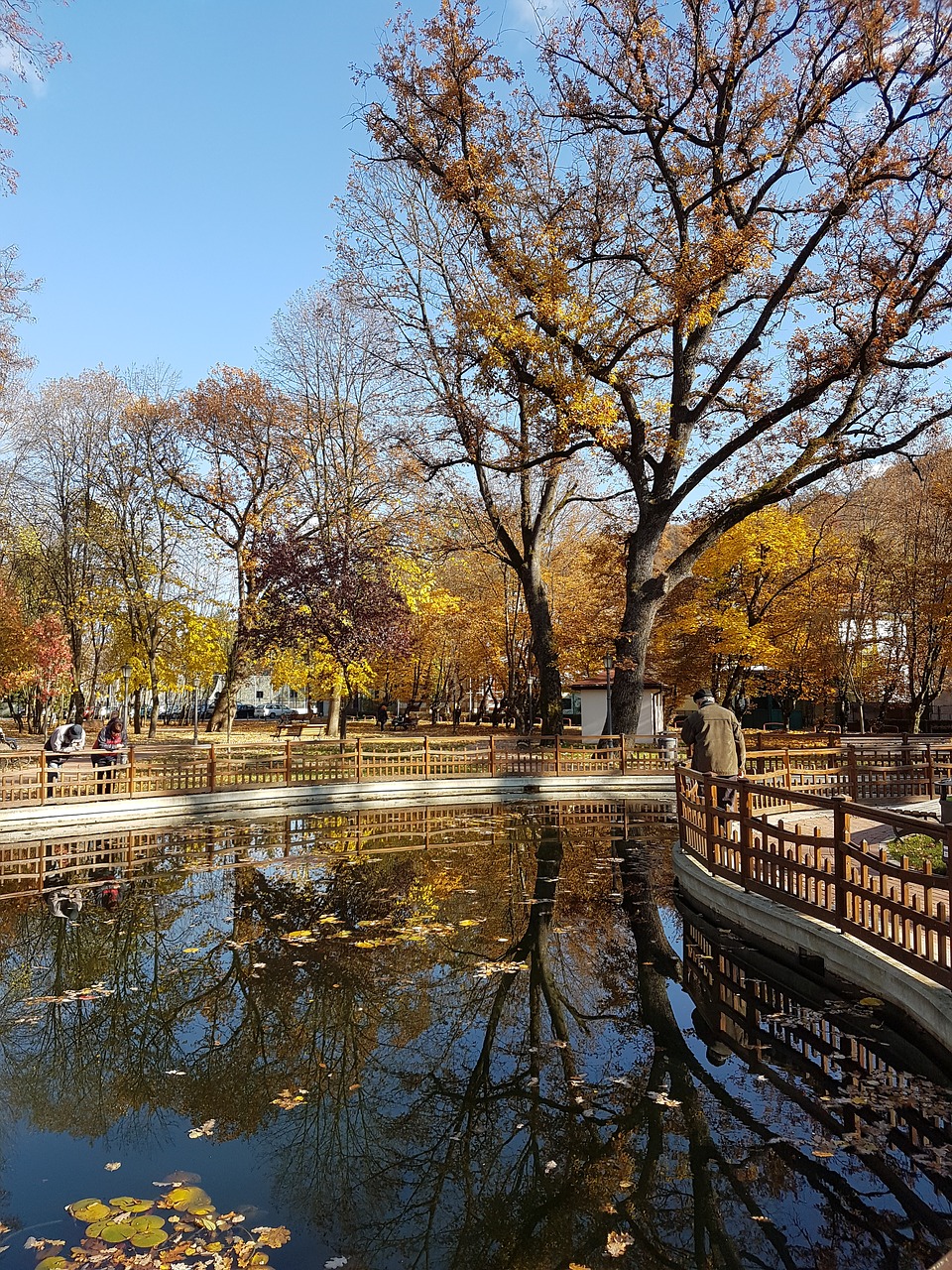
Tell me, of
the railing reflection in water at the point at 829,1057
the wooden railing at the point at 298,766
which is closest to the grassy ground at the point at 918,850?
the railing reflection in water at the point at 829,1057

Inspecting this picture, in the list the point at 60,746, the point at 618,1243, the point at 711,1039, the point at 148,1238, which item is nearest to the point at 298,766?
the point at 60,746

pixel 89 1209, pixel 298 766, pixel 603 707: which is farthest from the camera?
pixel 603 707

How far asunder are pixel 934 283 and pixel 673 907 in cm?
1587

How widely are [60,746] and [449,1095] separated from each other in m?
15.8

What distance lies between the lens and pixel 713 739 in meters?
12.2

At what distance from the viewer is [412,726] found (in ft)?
162

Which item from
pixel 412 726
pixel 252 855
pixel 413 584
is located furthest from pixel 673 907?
pixel 412 726

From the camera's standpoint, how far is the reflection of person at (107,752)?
18.4 m

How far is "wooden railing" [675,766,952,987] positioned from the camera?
Result: 6160 millimetres

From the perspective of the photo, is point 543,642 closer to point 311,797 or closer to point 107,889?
point 311,797


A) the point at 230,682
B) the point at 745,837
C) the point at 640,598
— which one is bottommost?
the point at 745,837

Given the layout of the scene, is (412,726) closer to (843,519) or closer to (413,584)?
(413,584)

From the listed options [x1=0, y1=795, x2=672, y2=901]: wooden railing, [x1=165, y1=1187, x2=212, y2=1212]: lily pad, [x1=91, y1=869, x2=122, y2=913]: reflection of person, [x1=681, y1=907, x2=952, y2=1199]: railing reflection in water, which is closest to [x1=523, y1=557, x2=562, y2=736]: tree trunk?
[x1=0, y1=795, x2=672, y2=901]: wooden railing

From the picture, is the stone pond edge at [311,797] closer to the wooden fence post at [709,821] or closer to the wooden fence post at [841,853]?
the wooden fence post at [709,821]
